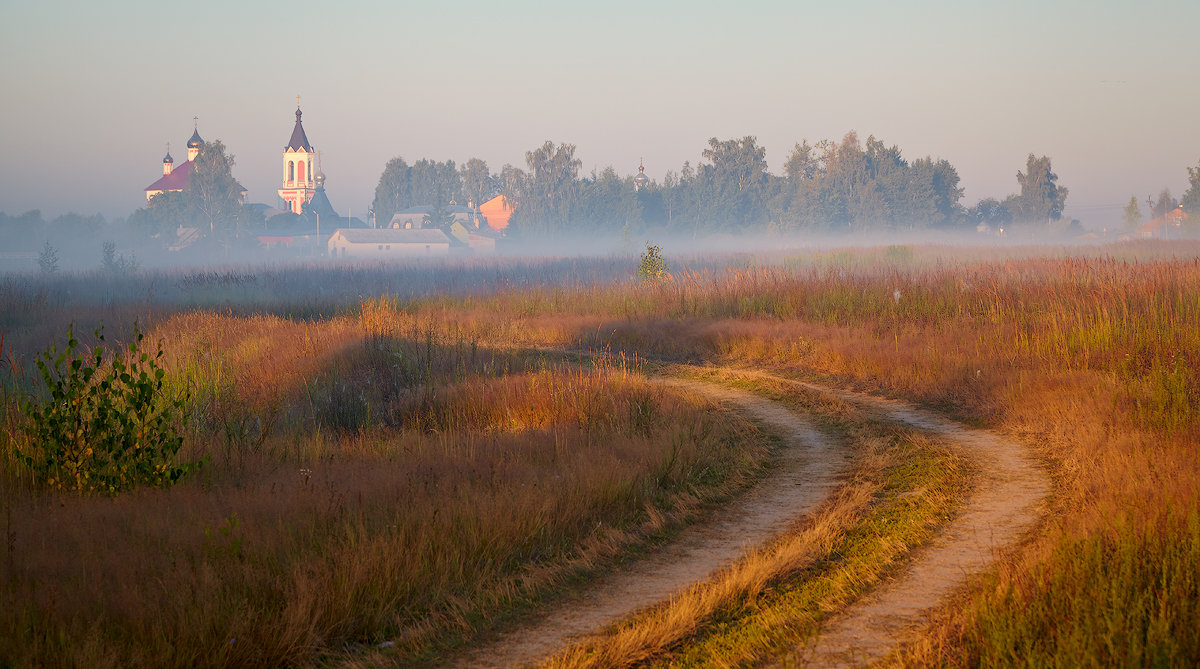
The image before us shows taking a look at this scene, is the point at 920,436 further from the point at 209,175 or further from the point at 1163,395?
the point at 209,175

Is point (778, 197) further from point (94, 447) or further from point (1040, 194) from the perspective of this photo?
point (94, 447)

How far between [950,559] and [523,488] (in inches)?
113

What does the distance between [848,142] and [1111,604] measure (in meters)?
86.6

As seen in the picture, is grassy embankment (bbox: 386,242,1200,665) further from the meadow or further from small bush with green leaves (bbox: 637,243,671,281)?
small bush with green leaves (bbox: 637,243,671,281)

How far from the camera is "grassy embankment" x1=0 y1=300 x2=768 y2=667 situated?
4395 millimetres

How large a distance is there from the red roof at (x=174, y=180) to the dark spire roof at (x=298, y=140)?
14185mm

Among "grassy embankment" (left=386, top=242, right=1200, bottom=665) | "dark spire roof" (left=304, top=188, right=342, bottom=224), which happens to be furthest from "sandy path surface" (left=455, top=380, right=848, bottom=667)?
"dark spire roof" (left=304, top=188, right=342, bottom=224)

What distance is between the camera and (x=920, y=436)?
30.7ft

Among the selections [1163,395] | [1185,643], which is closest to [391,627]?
[1185,643]

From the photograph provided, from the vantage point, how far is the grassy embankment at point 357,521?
4395 mm

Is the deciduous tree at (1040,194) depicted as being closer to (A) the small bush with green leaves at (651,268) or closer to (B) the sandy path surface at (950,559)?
(A) the small bush with green leaves at (651,268)

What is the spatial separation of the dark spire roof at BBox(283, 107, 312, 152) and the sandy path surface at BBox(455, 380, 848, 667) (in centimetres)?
13677

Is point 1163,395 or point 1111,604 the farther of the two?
point 1163,395

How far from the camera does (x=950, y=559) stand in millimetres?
5594
